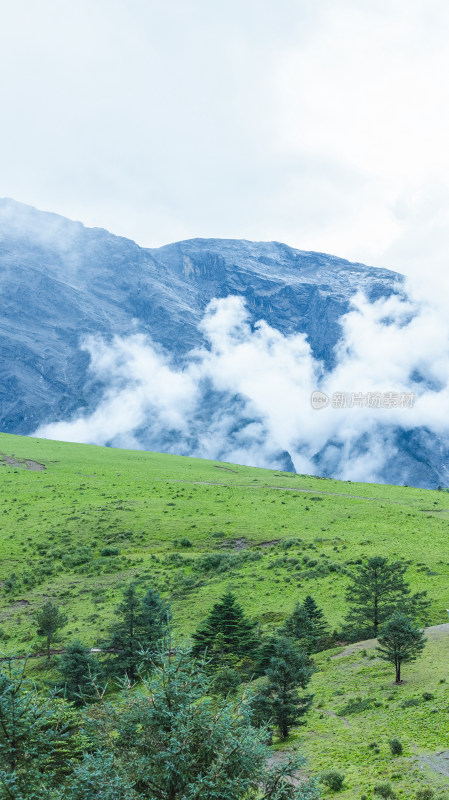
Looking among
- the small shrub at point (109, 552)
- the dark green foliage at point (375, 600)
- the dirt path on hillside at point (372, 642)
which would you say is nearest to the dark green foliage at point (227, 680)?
the dirt path on hillside at point (372, 642)

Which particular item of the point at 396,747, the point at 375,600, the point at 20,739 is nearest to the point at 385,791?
the point at 396,747

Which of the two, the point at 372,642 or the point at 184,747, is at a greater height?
the point at 184,747

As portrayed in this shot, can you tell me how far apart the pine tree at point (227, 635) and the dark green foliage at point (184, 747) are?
2618 centimetres

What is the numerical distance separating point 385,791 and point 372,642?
23701mm

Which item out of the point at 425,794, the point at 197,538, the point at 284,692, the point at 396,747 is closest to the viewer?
the point at 425,794

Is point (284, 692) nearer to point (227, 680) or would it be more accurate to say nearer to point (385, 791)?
point (227, 680)

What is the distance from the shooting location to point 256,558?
197 ft

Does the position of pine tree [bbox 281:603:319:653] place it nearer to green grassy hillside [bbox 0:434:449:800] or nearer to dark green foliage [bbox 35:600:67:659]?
green grassy hillside [bbox 0:434:449:800]

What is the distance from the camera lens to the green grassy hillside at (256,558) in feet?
89.7

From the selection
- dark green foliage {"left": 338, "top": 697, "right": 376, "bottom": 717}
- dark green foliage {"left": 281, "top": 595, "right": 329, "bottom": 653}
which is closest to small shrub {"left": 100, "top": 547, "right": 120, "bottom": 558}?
dark green foliage {"left": 281, "top": 595, "right": 329, "bottom": 653}

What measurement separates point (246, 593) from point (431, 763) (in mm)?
29922

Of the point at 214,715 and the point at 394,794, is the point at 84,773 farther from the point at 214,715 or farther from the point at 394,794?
the point at 394,794

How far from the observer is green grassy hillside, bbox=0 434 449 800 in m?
27.3

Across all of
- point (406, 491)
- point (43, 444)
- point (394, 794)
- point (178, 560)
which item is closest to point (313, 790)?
point (394, 794)
